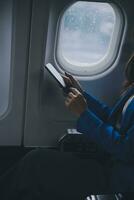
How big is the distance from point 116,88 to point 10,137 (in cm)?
64

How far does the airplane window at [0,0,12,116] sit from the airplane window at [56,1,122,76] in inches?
9.6

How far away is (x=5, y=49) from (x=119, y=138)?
0.80 metres

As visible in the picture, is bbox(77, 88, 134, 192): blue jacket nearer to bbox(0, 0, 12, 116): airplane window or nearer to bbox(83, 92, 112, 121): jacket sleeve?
bbox(83, 92, 112, 121): jacket sleeve

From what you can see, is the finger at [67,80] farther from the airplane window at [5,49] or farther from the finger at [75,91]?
the airplane window at [5,49]

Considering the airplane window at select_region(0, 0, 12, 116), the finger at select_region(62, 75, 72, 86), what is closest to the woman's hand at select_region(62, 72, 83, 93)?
the finger at select_region(62, 75, 72, 86)

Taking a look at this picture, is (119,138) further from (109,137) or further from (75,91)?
(75,91)

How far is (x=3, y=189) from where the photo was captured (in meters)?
1.53

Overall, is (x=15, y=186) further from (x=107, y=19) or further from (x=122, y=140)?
(x=107, y=19)

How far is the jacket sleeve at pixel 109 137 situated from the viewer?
1258mm

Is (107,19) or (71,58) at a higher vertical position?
(107,19)

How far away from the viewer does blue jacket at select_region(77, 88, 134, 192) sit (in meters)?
1.28

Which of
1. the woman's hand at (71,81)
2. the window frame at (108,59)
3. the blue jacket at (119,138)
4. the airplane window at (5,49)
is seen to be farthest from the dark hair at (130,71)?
the airplane window at (5,49)

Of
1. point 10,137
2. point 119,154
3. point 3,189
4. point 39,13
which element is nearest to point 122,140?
point 119,154

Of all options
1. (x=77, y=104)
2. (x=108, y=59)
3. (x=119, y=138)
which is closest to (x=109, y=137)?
(x=119, y=138)
